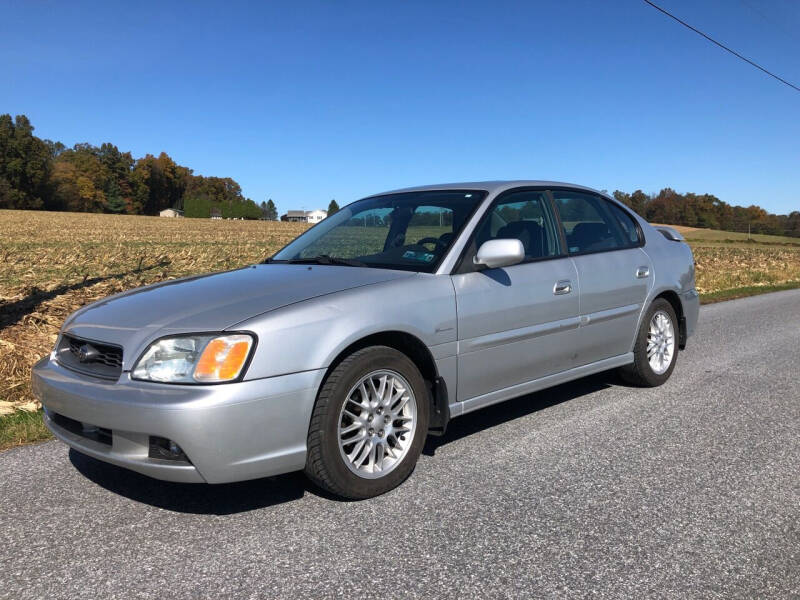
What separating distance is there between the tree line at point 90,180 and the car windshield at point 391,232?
90870 millimetres

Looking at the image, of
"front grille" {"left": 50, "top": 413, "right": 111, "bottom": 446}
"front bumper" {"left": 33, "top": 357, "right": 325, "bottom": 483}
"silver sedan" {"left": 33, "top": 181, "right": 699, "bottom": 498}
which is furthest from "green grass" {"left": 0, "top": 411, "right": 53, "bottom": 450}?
"front bumper" {"left": 33, "top": 357, "right": 325, "bottom": 483}

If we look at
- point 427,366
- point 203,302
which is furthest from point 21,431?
point 427,366

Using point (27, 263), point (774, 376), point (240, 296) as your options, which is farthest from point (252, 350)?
point (27, 263)

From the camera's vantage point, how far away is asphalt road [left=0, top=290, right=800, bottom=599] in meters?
2.47

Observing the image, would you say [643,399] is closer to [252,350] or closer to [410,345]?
[410,345]

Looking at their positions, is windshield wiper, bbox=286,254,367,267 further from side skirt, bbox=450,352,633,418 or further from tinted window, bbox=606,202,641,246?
tinted window, bbox=606,202,641,246

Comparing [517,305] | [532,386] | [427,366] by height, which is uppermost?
[517,305]

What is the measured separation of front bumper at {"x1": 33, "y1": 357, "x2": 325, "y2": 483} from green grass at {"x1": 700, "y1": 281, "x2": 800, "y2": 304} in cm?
1052

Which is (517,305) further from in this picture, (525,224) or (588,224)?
(588,224)

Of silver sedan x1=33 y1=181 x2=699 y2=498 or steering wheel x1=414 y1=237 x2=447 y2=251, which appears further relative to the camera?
steering wheel x1=414 y1=237 x2=447 y2=251

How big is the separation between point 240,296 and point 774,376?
4.76 meters

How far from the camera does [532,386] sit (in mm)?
4207

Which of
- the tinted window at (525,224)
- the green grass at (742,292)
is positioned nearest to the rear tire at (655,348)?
the tinted window at (525,224)

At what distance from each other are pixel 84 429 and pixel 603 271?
3424 millimetres
